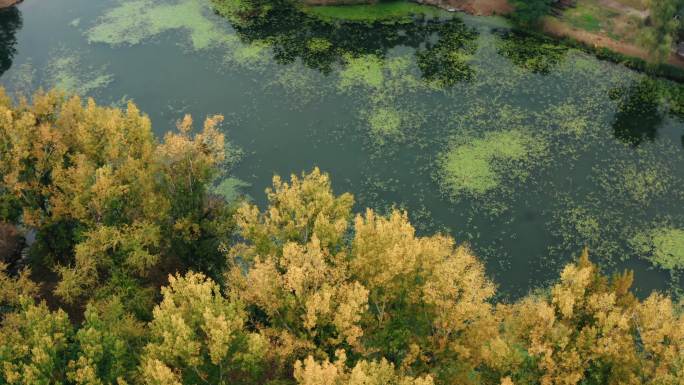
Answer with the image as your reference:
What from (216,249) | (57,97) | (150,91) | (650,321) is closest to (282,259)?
(216,249)

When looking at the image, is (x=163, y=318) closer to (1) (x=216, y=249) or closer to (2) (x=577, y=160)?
(1) (x=216, y=249)

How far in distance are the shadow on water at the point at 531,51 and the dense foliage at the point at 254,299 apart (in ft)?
102

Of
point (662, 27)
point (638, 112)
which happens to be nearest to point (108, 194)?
point (638, 112)

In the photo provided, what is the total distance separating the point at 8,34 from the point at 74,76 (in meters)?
15.1

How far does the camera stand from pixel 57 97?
42.0 m

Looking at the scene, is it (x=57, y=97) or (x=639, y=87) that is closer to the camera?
(x=57, y=97)

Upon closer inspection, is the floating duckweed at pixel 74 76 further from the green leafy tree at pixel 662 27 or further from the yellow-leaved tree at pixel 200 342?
the green leafy tree at pixel 662 27

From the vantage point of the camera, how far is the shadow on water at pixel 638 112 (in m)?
55.5

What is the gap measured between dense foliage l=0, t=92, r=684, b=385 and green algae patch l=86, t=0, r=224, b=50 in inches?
1129

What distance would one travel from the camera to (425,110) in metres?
57.8

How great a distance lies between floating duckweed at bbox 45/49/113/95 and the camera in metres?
60.0

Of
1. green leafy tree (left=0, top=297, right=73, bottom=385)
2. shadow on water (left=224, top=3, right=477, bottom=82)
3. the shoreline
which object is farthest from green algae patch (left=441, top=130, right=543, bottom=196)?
green leafy tree (left=0, top=297, right=73, bottom=385)

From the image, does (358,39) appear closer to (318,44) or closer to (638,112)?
(318,44)

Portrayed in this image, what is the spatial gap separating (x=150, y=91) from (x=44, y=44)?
1752 centimetres
